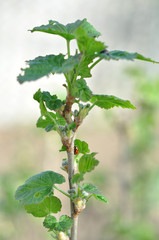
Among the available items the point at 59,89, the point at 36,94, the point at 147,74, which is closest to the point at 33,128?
the point at 59,89

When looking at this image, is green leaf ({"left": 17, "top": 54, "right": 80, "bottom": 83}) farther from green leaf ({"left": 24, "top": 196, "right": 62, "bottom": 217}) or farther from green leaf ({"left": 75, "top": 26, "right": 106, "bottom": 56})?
green leaf ({"left": 24, "top": 196, "right": 62, "bottom": 217})

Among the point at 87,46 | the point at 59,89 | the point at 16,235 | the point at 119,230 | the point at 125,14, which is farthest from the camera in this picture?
the point at 125,14

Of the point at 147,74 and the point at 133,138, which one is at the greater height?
the point at 147,74

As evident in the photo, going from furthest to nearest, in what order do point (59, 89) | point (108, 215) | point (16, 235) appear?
1. point (108, 215)
2. point (16, 235)
3. point (59, 89)

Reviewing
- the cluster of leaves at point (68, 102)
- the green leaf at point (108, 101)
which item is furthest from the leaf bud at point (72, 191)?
the green leaf at point (108, 101)

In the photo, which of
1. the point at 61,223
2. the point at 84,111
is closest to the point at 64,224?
the point at 61,223

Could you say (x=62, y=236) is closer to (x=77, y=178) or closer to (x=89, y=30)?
(x=77, y=178)

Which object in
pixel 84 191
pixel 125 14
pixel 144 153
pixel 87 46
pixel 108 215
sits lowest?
pixel 84 191

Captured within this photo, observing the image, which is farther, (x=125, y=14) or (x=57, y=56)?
(x=125, y=14)

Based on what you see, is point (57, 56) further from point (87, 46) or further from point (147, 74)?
point (147, 74)
